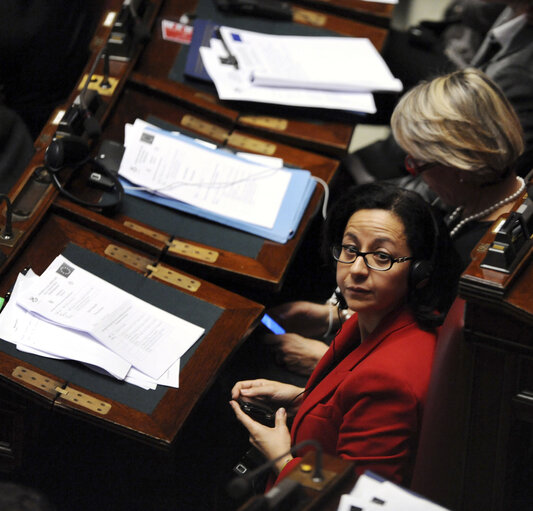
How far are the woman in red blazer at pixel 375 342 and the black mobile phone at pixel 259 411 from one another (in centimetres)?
1

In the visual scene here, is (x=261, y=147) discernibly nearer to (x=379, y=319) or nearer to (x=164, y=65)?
(x=164, y=65)

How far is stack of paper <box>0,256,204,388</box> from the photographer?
165 centimetres

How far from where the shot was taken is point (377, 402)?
1.45 meters

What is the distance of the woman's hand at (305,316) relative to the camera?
2.13 m

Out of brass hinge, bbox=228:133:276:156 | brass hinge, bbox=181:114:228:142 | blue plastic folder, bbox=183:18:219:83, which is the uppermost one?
blue plastic folder, bbox=183:18:219:83

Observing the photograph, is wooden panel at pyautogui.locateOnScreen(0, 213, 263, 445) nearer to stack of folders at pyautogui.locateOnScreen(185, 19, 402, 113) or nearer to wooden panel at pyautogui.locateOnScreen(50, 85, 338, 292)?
wooden panel at pyautogui.locateOnScreen(50, 85, 338, 292)

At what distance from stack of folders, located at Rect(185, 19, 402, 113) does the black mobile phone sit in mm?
1018

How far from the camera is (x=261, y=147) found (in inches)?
91.5

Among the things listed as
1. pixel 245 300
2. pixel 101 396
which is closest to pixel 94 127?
pixel 245 300

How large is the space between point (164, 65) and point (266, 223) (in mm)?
725

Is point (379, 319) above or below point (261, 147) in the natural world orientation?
above

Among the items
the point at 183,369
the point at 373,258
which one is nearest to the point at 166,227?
the point at 183,369

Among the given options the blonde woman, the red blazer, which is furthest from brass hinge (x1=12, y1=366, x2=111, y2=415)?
the blonde woman

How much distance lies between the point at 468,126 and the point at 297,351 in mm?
694
